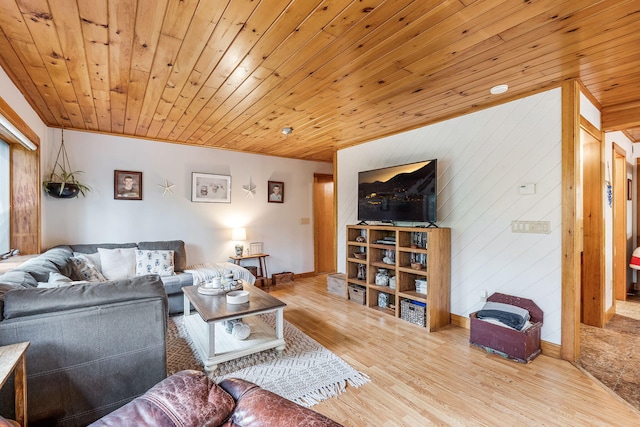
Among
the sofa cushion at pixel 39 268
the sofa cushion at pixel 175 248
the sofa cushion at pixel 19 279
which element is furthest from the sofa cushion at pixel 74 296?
the sofa cushion at pixel 175 248

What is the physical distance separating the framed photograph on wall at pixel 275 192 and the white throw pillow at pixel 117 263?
2.33 metres

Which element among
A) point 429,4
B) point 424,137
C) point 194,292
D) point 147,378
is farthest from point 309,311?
point 429,4

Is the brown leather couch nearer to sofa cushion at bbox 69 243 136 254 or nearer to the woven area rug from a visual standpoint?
the woven area rug

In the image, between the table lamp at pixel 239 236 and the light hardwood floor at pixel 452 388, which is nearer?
the light hardwood floor at pixel 452 388

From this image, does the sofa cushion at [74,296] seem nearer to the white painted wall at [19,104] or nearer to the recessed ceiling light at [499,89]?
the white painted wall at [19,104]

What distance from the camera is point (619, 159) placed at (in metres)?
3.96

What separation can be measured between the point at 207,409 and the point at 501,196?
3.02 metres

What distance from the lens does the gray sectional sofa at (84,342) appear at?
4.72 feet

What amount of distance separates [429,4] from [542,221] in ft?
6.99

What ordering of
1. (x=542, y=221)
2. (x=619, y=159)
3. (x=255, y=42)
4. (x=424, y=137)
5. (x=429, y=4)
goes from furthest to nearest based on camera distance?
(x=619, y=159)
(x=424, y=137)
(x=542, y=221)
(x=255, y=42)
(x=429, y=4)

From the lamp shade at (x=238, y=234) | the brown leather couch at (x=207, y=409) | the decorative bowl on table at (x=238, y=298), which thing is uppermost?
the lamp shade at (x=238, y=234)

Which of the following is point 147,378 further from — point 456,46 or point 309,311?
point 456,46

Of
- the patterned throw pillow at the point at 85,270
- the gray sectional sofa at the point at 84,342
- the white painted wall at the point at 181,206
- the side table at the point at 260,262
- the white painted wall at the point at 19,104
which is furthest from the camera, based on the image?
the side table at the point at 260,262

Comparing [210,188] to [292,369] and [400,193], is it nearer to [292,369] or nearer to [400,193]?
[400,193]
